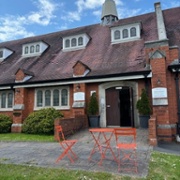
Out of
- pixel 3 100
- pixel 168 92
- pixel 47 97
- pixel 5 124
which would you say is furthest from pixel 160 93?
pixel 3 100

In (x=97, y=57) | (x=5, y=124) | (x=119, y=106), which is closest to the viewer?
(x=119, y=106)

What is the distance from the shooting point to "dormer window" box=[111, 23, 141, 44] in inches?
553

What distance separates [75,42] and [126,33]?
13.8 ft

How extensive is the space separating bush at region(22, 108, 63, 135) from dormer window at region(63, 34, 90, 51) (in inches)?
238

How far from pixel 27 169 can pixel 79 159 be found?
5.05 ft

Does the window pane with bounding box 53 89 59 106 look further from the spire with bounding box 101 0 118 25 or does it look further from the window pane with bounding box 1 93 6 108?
the spire with bounding box 101 0 118 25

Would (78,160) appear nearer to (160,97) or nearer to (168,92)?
(160,97)

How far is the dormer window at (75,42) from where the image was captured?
15.4 metres

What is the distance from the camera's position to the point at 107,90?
1191cm

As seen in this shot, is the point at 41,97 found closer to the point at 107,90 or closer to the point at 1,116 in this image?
the point at 1,116

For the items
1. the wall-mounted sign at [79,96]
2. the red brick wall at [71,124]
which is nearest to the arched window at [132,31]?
the wall-mounted sign at [79,96]

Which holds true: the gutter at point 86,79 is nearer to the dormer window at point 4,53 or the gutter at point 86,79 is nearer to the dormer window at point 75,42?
the dormer window at point 75,42

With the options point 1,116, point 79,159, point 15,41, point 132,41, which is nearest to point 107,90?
point 132,41

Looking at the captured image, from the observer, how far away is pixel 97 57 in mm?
13367
